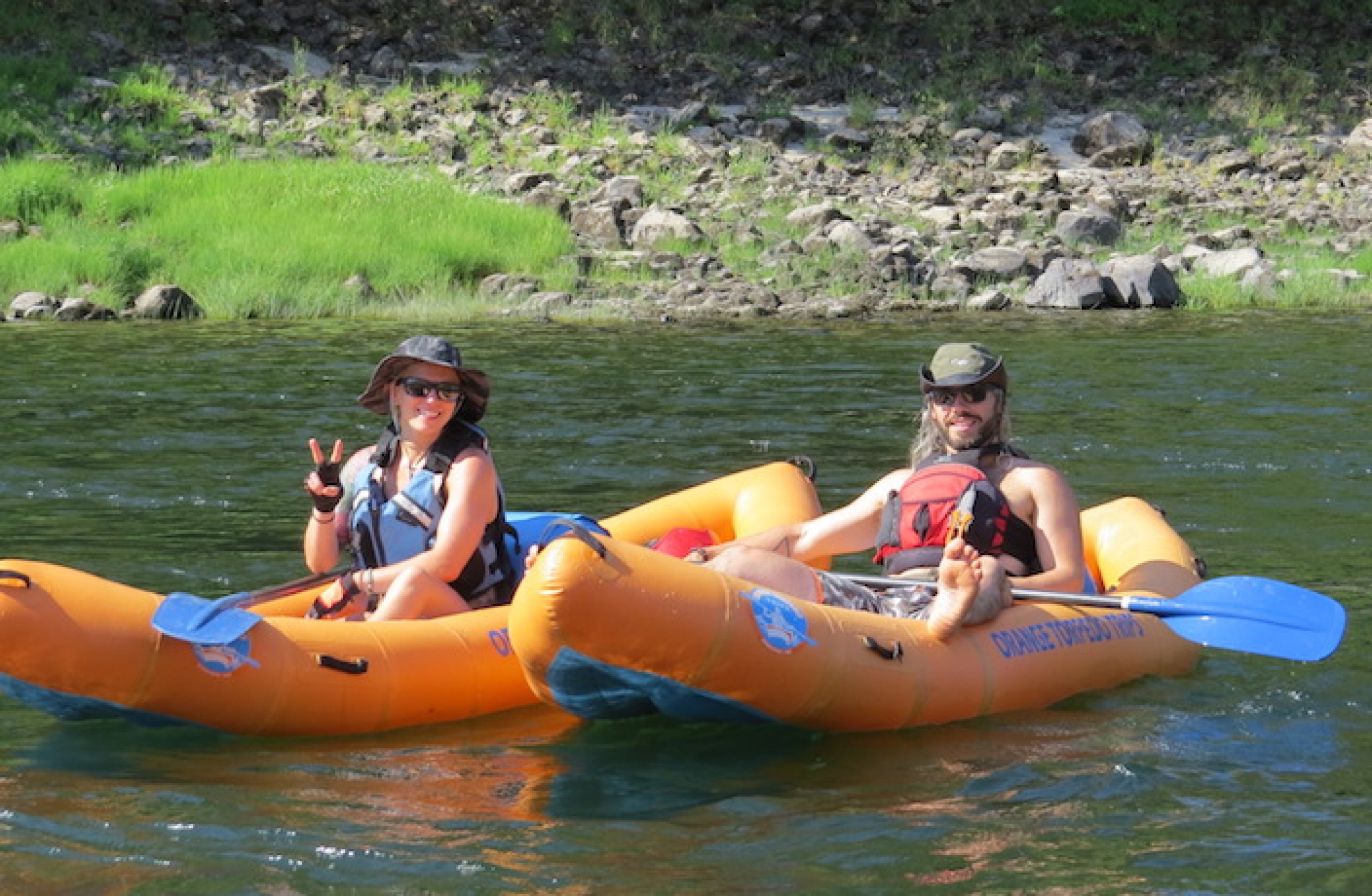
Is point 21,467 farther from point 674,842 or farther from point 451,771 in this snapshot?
point 674,842

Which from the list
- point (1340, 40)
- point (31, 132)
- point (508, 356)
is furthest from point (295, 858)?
point (1340, 40)

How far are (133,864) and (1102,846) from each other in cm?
178

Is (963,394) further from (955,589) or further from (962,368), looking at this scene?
(955,589)

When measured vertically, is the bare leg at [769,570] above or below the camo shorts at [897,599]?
above

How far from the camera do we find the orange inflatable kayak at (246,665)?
4480mm

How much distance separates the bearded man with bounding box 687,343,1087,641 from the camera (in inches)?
199

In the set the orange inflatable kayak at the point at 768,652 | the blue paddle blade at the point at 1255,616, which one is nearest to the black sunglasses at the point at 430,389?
the orange inflatable kayak at the point at 768,652

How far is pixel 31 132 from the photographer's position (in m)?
17.7

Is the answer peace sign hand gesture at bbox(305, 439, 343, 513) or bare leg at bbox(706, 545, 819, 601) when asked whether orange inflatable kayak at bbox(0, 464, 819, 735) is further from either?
bare leg at bbox(706, 545, 819, 601)

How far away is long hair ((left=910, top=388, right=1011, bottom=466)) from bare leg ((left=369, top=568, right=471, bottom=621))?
1.24 m

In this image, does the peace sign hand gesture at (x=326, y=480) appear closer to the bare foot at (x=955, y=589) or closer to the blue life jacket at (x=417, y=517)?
the blue life jacket at (x=417, y=517)

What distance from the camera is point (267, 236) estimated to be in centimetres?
1580

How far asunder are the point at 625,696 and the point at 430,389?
3.17 ft

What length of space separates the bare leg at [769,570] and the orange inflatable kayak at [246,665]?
0.55 metres
